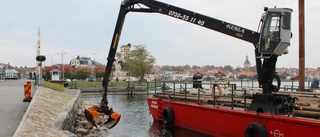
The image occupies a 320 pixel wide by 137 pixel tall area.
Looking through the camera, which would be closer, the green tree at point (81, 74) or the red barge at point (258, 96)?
the red barge at point (258, 96)

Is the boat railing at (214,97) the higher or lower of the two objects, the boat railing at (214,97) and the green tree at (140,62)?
the lower

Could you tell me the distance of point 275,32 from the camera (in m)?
10.6

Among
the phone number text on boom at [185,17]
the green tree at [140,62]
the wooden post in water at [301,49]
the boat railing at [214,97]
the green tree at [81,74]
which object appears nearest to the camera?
the boat railing at [214,97]

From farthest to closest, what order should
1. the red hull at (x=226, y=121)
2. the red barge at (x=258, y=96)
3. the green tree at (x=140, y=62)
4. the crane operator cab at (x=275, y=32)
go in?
the green tree at (x=140, y=62) → the crane operator cab at (x=275, y=32) → the red barge at (x=258, y=96) → the red hull at (x=226, y=121)

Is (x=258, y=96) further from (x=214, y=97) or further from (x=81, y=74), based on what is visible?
(x=81, y=74)

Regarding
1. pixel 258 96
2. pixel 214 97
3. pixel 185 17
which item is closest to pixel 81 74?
pixel 185 17

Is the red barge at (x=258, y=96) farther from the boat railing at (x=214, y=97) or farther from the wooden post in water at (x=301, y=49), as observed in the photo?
the wooden post in water at (x=301, y=49)

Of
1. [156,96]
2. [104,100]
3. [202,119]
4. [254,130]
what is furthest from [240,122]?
[156,96]

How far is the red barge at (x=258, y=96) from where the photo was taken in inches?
385

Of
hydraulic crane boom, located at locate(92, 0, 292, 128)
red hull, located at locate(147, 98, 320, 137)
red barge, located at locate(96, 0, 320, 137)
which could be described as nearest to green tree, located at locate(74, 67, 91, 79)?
red hull, located at locate(147, 98, 320, 137)

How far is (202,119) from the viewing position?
547 inches

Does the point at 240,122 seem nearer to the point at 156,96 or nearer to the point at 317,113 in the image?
the point at 317,113

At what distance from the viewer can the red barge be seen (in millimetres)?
9773

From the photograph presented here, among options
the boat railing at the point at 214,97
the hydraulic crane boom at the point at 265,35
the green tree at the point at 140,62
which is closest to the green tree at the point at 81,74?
the green tree at the point at 140,62
